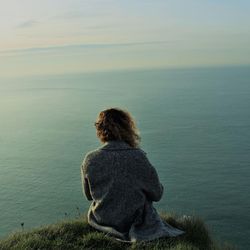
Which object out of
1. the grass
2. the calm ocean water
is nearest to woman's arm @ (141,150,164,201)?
the grass

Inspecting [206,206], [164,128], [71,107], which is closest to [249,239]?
[206,206]

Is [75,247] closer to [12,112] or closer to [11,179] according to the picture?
[11,179]

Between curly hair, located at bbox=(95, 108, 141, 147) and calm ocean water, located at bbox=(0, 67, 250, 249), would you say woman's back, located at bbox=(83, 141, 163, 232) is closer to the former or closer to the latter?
curly hair, located at bbox=(95, 108, 141, 147)

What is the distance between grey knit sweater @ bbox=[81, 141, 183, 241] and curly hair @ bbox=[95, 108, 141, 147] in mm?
89

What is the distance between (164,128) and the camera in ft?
169

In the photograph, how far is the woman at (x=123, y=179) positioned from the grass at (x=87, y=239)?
0.68 feet

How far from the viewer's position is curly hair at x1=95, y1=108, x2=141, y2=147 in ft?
19.6

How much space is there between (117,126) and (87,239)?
1.44 meters

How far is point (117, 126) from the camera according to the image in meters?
5.98

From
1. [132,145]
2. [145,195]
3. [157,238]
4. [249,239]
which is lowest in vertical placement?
[249,239]

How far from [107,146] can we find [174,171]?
97.1 ft

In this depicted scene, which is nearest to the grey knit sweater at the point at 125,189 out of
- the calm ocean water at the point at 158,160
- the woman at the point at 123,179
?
the woman at the point at 123,179

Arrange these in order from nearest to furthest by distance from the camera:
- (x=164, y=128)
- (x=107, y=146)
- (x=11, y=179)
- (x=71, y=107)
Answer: (x=107, y=146)
(x=11, y=179)
(x=164, y=128)
(x=71, y=107)

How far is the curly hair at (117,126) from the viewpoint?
5973 mm
